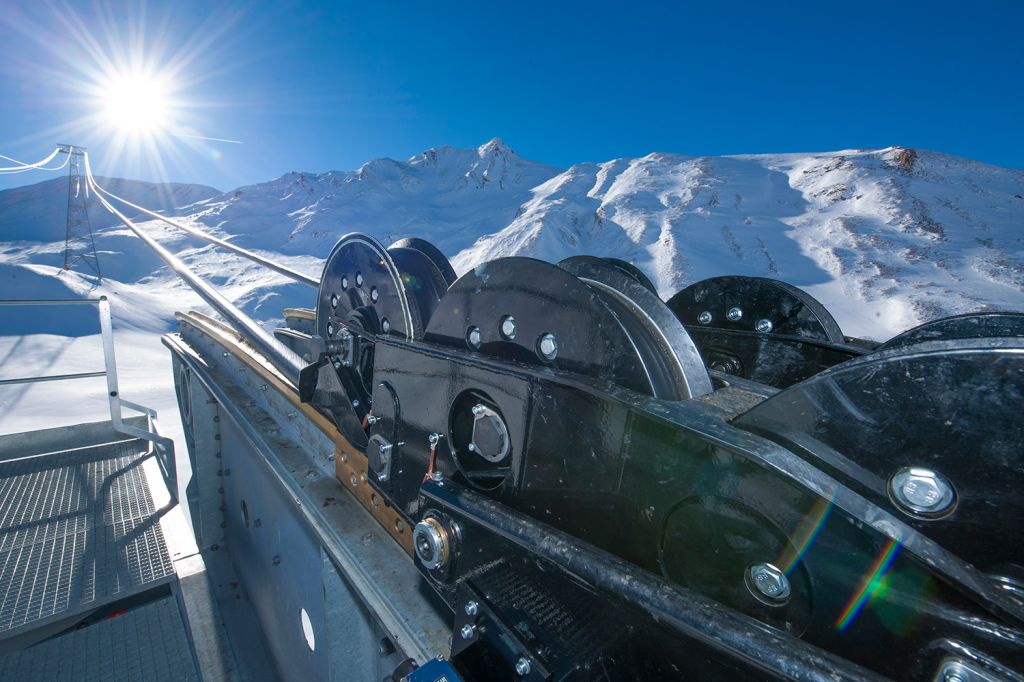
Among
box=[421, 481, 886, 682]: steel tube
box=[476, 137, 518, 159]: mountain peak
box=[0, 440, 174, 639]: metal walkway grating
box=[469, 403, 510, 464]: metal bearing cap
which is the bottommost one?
box=[0, 440, 174, 639]: metal walkway grating

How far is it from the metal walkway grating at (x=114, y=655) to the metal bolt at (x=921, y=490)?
3163 mm

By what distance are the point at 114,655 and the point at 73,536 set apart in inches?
35.8

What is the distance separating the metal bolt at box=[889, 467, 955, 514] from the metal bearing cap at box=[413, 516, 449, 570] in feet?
2.65

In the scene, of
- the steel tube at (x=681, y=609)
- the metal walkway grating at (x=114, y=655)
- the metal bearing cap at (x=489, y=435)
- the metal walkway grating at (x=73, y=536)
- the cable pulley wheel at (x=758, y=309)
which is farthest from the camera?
the metal walkway grating at (x=73, y=536)

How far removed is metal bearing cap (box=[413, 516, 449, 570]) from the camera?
0.97m

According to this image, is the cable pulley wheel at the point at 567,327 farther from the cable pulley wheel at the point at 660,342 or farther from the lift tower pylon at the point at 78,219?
the lift tower pylon at the point at 78,219

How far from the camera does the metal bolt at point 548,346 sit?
998 mm

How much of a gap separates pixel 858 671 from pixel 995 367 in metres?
0.40

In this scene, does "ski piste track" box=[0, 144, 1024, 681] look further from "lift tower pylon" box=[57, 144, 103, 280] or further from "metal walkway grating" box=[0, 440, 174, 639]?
"lift tower pylon" box=[57, 144, 103, 280]

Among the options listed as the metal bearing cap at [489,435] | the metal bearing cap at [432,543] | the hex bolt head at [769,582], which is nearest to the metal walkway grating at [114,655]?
the metal bearing cap at [432,543]

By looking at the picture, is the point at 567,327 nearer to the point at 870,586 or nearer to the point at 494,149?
the point at 870,586

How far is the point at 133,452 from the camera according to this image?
3820 mm

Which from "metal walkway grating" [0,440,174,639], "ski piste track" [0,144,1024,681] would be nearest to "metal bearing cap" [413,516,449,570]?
"ski piste track" [0,144,1024,681]

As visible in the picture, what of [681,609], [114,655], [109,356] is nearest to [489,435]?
[681,609]
